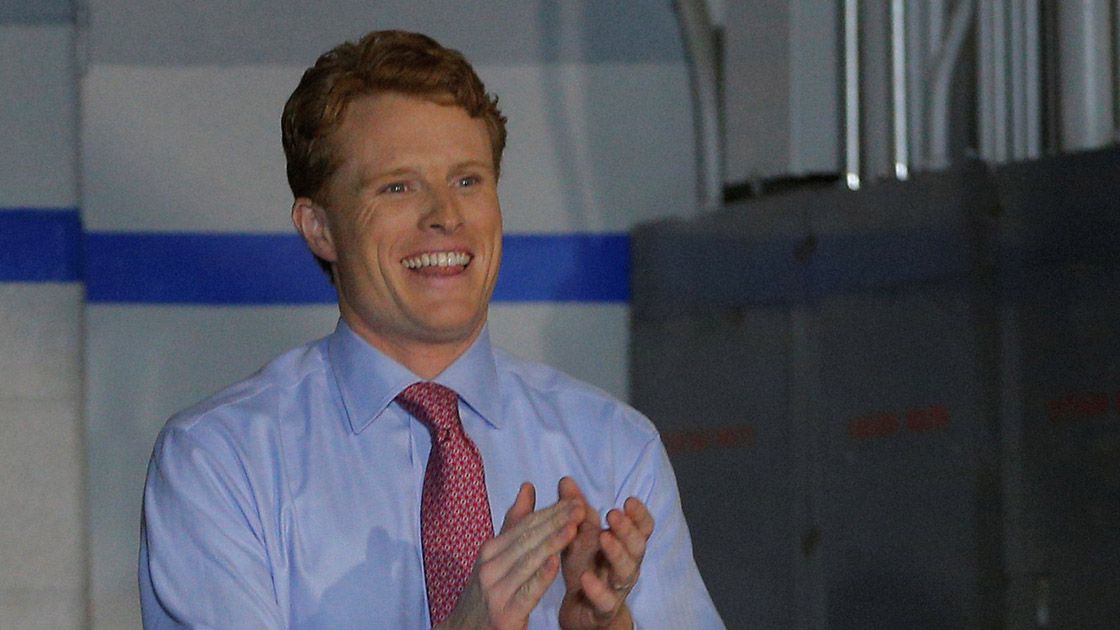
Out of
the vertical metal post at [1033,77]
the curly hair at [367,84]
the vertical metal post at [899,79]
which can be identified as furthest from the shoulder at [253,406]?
the vertical metal post at [899,79]

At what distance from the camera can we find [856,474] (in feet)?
9.21

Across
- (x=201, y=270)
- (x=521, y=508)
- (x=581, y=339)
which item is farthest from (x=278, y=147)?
(x=521, y=508)

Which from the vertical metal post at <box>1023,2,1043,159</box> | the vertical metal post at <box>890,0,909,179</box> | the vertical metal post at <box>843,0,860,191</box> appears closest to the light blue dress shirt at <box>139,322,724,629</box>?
the vertical metal post at <box>1023,2,1043,159</box>

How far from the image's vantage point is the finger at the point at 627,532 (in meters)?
1.42

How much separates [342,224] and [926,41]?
175 cm

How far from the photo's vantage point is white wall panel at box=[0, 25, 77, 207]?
4031 mm

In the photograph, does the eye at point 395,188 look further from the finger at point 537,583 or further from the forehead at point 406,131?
the finger at point 537,583

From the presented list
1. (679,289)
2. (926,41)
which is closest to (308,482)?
(926,41)

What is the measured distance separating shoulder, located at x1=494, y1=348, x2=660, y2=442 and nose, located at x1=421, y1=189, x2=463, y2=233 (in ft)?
0.68

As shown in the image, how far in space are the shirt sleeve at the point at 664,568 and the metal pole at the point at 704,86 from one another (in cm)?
210

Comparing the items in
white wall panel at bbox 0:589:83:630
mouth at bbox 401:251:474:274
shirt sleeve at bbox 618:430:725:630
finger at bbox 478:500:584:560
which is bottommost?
white wall panel at bbox 0:589:83:630

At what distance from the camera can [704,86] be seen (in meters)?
3.80

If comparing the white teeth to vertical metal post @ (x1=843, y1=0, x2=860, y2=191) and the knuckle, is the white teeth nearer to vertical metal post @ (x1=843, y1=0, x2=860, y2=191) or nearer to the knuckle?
the knuckle

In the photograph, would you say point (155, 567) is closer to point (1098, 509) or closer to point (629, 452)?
point (629, 452)
